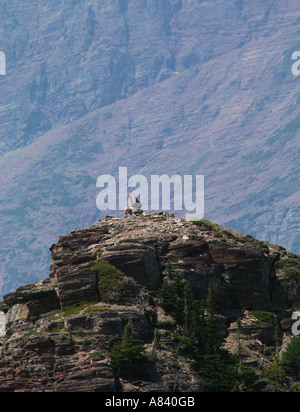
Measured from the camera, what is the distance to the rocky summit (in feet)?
270

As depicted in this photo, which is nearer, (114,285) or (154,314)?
(154,314)

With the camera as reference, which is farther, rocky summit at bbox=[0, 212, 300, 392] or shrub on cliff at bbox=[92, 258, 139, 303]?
shrub on cliff at bbox=[92, 258, 139, 303]

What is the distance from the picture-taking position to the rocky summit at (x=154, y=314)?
82188 mm

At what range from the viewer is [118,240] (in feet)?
338

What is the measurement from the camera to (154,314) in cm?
9306

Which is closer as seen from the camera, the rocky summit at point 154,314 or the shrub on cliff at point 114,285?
the rocky summit at point 154,314

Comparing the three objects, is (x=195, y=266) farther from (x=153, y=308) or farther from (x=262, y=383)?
(x=262, y=383)

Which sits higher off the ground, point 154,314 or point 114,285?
point 114,285

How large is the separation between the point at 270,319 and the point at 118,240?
20.5 m

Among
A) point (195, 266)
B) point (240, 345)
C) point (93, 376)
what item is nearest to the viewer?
point (93, 376)

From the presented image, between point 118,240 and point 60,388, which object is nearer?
point 60,388
